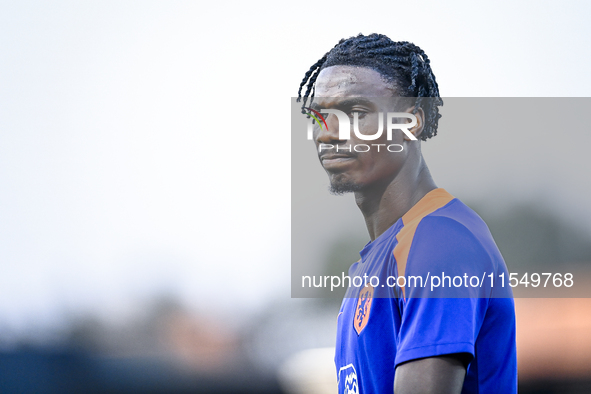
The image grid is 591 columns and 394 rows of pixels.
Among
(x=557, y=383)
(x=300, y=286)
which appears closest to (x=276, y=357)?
(x=557, y=383)

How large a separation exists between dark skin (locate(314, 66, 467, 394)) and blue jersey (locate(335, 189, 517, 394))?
0.18 metres

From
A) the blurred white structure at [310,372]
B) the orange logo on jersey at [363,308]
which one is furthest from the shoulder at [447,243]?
the blurred white structure at [310,372]

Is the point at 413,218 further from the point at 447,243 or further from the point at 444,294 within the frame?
the point at 444,294

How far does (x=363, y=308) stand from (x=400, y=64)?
1041 mm

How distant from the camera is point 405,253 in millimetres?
1751

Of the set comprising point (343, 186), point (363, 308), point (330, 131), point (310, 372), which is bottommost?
point (310, 372)

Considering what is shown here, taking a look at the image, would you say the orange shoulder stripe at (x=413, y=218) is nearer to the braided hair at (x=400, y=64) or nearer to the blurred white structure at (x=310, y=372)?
the braided hair at (x=400, y=64)

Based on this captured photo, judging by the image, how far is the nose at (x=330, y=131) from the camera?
2146mm

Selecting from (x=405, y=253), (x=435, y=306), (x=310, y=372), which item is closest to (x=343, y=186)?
(x=405, y=253)

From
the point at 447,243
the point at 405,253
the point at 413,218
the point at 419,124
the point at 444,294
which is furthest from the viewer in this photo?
the point at 419,124

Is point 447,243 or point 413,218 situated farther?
point 413,218

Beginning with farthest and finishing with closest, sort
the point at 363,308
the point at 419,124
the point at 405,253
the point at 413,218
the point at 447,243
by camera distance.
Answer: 1. the point at 419,124
2. the point at 413,218
3. the point at 363,308
4. the point at 405,253
5. the point at 447,243

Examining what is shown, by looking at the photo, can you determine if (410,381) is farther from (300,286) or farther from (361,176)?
(300,286)

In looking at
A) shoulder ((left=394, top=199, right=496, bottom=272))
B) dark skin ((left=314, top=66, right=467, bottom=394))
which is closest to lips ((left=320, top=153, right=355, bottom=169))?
dark skin ((left=314, top=66, right=467, bottom=394))
